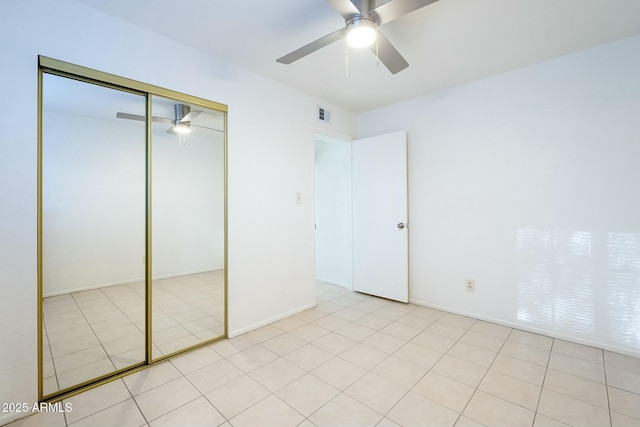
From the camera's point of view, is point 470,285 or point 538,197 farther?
point 470,285

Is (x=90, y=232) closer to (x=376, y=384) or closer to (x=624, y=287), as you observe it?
(x=376, y=384)

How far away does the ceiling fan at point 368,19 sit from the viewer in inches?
58.1

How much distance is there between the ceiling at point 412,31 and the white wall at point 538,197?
324mm

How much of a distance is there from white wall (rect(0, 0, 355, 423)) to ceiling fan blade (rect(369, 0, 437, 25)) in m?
1.52

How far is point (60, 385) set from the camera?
177cm

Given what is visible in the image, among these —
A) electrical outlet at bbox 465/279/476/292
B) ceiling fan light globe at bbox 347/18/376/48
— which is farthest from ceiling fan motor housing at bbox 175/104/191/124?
electrical outlet at bbox 465/279/476/292

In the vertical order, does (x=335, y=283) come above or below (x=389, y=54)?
below

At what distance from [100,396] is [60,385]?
267mm

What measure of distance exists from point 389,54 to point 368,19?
0.31 metres

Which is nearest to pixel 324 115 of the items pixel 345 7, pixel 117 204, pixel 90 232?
pixel 345 7

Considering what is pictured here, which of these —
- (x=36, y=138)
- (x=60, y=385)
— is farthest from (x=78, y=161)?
(x=60, y=385)

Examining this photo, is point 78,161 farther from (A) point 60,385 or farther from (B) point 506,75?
(B) point 506,75

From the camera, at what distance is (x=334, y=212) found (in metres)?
4.36

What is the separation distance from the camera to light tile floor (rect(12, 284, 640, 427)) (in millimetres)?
1590
